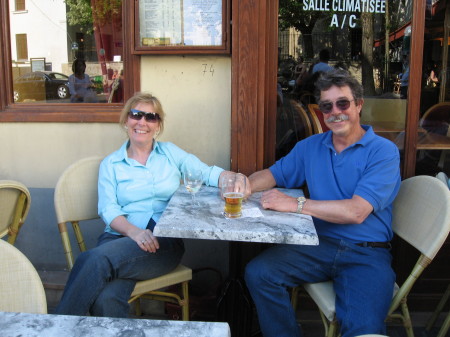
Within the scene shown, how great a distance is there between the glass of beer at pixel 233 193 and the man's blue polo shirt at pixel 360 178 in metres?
0.39

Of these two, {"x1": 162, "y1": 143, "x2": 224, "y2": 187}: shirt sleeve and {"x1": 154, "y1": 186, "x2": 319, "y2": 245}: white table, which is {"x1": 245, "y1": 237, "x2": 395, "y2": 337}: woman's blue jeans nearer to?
{"x1": 154, "y1": 186, "x2": 319, "y2": 245}: white table

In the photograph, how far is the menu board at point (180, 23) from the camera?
2760mm

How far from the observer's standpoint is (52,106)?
319cm

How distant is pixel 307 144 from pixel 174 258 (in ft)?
2.99

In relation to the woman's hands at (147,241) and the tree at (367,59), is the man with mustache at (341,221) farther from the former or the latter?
the tree at (367,59)

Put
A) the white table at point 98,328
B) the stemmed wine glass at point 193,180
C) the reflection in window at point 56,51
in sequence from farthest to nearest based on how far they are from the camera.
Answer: the reflection in window at point 56,51
the stemmed wine glass at point 193,180
the white table at point 98,328

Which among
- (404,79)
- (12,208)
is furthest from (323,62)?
(12,208)

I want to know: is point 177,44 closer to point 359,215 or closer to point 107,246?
point 107,246

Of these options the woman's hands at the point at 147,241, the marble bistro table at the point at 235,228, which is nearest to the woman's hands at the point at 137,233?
the woman's hands at the point at 147,241

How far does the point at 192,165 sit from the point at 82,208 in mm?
631

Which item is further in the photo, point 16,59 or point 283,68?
point 16,59

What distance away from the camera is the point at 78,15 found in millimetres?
3240

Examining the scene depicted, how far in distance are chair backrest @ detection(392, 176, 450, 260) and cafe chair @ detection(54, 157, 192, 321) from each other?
3.57ft

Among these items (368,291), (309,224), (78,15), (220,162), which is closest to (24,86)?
(78,15)
